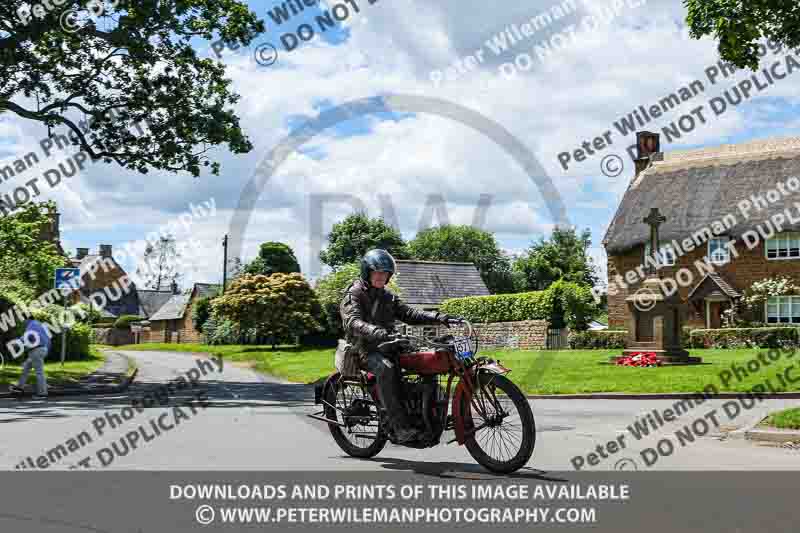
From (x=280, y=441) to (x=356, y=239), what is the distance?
76.2 meters

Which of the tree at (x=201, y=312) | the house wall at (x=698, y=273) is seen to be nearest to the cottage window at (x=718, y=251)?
the house wall at (x=698, y=273)

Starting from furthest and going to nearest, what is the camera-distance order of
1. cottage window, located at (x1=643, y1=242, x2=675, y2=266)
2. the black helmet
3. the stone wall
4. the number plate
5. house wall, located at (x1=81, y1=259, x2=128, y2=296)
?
house wall, located at (x1=81, y1=259, x2=128, y2=296), cottage window, located at (x1=643, y1=242, x2=675, y2=266), the stone wall, the black helmet, the number plate

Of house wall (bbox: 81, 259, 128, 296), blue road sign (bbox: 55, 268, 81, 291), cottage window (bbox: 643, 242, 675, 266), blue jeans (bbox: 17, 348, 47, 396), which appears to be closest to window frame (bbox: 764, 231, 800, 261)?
cottage window (bbox: 643, 242, 675, 266)

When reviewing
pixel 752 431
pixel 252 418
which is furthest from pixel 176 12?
pixel 752 431

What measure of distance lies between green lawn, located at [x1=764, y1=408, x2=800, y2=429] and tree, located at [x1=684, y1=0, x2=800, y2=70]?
4.89m

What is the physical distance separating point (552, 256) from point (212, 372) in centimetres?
6177

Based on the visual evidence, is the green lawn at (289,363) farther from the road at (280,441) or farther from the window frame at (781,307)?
the window frame at (781,307)

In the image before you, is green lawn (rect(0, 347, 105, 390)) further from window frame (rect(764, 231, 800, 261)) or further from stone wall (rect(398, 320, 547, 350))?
window frame (rect(764, 231, 800, 261))

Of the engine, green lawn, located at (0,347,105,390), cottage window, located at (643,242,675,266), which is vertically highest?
cottage window, located at (643,242,675,266)

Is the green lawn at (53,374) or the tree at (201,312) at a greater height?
the tree at (201,312)

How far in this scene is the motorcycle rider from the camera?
26.2 feet

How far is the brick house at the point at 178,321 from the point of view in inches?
3238

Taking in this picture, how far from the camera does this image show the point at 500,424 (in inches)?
303

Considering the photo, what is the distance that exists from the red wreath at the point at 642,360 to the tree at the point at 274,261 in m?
44.6
